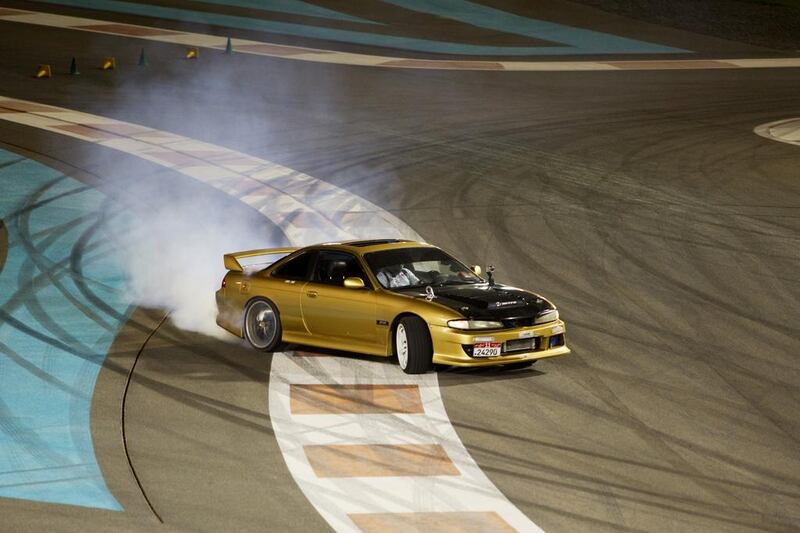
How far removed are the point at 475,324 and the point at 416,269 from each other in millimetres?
1533

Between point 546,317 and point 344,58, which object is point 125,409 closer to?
point 546,317

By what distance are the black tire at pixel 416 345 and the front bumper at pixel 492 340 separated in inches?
2.9

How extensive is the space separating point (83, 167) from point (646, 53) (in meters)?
21.7

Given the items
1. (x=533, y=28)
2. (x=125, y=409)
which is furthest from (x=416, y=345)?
(x=533, y=28)

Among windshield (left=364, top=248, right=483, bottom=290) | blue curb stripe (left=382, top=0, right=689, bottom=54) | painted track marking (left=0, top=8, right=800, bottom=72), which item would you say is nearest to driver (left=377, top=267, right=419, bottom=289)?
windshield (left=364, top=248, right=483, bottom=290)

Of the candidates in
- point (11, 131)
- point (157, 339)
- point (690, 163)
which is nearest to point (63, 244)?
point (157, 339)

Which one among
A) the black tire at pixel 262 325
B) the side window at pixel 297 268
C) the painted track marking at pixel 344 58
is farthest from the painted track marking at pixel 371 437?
the painted track marking at pixel 344 58

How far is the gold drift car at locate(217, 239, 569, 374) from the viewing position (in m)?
12.1

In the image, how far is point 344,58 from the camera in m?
36.0

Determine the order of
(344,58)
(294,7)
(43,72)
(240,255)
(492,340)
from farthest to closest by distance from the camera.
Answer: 1. (294,7)
2. (344,58)
3. (43,72)
4. (240,255)
5. (492,340)

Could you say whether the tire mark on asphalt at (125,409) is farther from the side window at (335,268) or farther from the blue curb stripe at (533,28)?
the blue curb stripe at (533,28)

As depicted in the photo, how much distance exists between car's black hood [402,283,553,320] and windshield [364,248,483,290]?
246mm

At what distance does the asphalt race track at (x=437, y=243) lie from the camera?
9648 millimetres

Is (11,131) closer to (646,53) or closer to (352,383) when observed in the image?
(352,383)
